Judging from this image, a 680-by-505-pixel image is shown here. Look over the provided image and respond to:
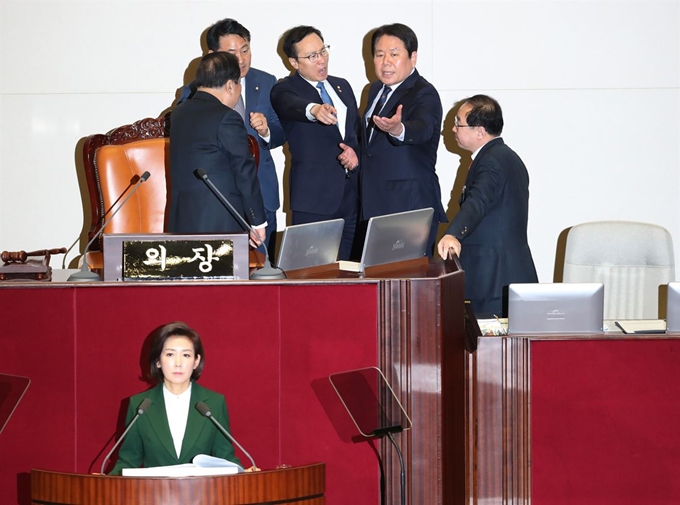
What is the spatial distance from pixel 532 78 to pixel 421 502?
11.4ft

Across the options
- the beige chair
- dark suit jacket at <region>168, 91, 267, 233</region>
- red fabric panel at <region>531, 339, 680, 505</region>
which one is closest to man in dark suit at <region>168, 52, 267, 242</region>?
dark suit jacket at <region>168, 91, 267, 233</region>

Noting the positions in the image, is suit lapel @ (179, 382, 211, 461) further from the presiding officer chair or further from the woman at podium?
the presiding officer chair

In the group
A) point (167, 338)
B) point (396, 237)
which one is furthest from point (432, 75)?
point (167, 338)

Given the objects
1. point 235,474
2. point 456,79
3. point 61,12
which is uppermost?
point 61,12

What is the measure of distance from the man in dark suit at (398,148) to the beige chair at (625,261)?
641 millimetres

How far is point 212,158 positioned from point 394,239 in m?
0.76

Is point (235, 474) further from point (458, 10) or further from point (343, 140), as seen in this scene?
point (458, 10)

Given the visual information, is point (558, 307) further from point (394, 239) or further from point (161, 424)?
point (161, 424)

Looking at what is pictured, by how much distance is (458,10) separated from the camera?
5.82 metres

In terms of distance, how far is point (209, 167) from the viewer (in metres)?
3.76

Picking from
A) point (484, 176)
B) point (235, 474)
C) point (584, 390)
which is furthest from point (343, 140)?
point (235, 474)

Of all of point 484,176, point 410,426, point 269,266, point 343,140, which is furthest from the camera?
point 343,140

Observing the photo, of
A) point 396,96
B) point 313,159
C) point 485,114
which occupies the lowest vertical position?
point 313,159

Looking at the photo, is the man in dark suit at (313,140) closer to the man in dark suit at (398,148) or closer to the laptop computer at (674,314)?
the man in dark suit at (398,148)
